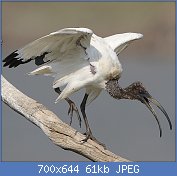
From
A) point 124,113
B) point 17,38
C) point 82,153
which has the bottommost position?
point 82,153

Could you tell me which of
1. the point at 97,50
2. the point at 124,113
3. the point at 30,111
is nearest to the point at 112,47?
the point at 97,50

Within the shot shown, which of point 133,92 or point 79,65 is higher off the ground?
point 79,65

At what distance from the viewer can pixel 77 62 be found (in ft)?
20.5

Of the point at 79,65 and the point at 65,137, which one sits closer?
the point at 65,137

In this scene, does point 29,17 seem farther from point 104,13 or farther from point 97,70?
point 97,70

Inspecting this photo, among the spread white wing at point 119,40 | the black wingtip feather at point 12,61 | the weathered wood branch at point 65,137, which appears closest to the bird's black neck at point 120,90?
the spread white wing at point 119,40

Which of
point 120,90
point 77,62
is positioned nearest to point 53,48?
point 77,62

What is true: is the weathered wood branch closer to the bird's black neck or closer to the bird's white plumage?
the bird's white plumage

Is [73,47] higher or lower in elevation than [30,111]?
higher

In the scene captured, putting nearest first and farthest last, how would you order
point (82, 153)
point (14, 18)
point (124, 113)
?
point (82, 153) → point (124, 113) → point (14, 18)

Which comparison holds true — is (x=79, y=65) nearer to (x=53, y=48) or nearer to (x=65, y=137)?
(x=53, y=48)

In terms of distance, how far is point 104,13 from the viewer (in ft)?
43.0

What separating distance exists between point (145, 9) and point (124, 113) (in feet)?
12.5

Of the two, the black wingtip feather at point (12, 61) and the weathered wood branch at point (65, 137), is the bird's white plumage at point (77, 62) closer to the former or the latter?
the black wingtip feather at point (12, 61)
